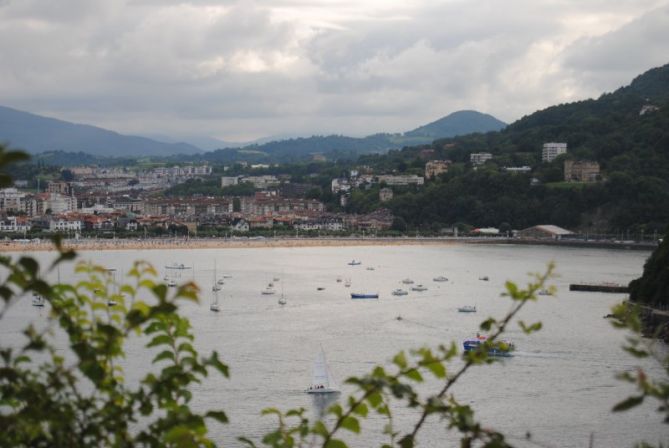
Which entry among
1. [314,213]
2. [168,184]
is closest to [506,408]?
[314,213]

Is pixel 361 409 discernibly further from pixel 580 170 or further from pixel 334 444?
pixel 580 170

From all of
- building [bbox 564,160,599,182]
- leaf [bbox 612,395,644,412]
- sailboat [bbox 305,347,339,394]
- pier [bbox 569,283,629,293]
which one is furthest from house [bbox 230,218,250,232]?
leaf [bbox 612,395,644,412]

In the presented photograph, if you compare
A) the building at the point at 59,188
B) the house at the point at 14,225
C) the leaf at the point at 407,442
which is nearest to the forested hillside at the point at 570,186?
the house at the point at 14,225

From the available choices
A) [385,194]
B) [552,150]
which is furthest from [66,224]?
[552,150]

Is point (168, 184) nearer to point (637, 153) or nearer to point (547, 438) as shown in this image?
point (637, 153)

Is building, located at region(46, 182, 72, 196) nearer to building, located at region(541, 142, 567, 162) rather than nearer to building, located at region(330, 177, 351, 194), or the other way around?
building, located at region(330, 177, 351, 194)
